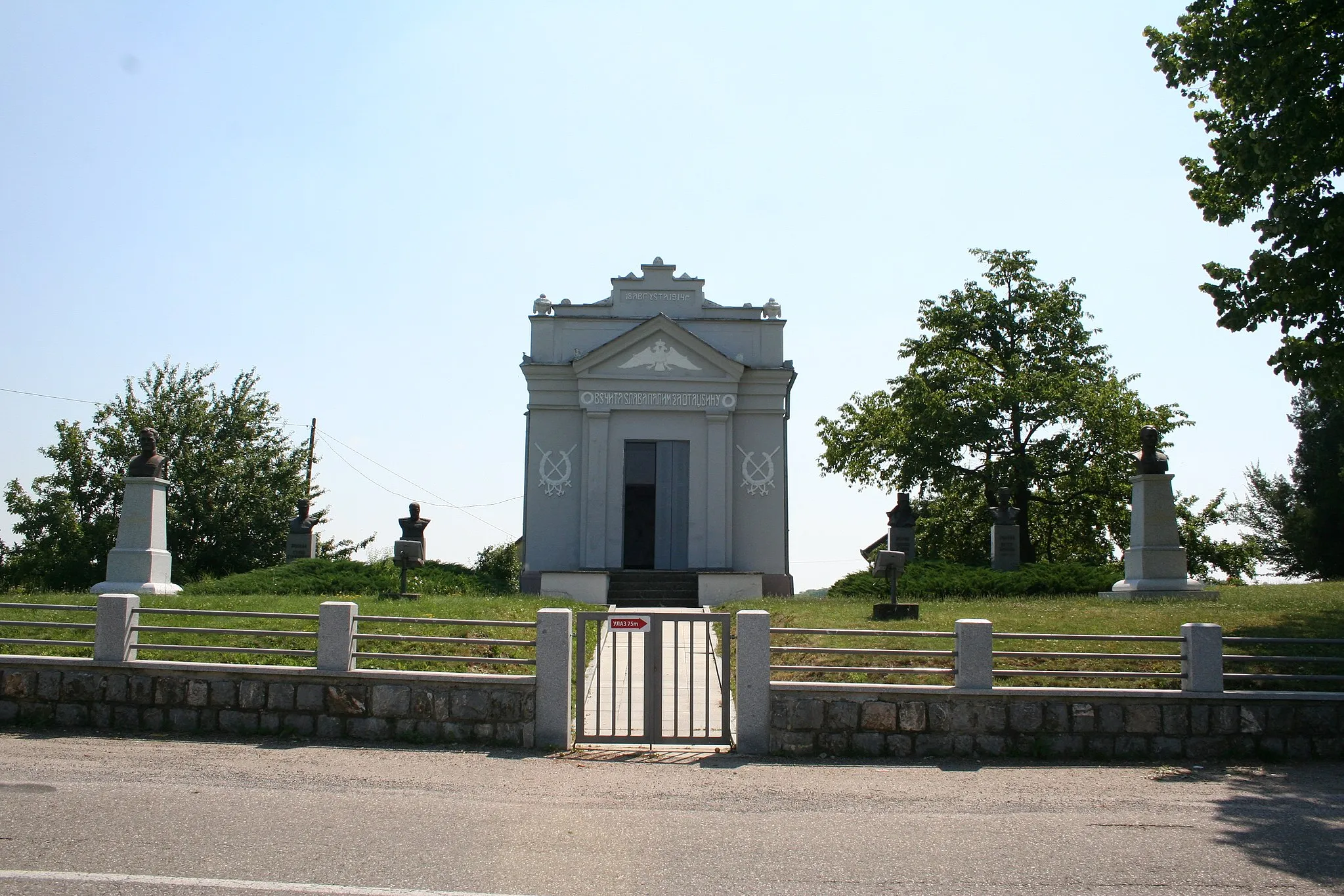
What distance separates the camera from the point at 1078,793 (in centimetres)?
857

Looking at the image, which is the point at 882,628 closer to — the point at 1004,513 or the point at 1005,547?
the point at 1005,547

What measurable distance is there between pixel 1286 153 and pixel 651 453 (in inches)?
A: 634

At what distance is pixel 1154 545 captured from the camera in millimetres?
18906

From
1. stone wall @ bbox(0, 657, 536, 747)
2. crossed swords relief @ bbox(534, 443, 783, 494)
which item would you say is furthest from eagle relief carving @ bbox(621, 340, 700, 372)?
stone wall @ bbox(0, 657, 536, 747)

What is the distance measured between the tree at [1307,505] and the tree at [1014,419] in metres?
8.78

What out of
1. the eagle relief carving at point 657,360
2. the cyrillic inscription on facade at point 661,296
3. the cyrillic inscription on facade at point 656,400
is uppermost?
the cyrillic inscription on facade at point 661,296

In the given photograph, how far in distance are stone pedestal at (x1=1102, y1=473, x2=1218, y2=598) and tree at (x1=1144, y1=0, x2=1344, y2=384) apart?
4.10 metres

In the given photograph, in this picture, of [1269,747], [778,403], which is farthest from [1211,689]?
[778,403]

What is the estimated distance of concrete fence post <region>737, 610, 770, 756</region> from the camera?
392 inches

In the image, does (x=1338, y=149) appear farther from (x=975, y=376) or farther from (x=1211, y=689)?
(x=975, y=376)

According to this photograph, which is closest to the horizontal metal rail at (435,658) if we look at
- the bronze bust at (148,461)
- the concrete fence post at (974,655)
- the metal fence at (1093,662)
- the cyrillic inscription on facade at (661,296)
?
the concrete fence post at (974,655)

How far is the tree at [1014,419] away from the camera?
3183cm

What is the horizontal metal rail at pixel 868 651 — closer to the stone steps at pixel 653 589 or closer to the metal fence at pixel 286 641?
the metal fence at pixel 286 641

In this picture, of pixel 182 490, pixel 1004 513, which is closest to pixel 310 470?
pixel 182 490
